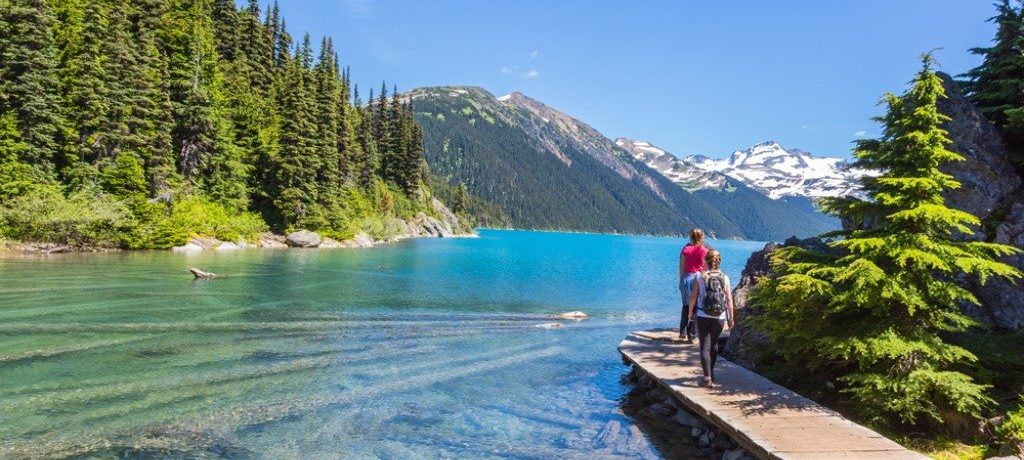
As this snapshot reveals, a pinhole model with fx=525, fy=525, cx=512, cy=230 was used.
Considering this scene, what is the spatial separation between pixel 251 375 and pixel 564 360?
8.83 meters

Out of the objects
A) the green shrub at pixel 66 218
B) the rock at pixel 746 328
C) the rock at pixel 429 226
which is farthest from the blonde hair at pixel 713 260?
the rock at pixel 429 226

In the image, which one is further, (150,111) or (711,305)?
(150,111)

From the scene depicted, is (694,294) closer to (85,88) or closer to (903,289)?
(903,289)

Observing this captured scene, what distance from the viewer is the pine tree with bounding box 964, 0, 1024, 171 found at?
43.5ft

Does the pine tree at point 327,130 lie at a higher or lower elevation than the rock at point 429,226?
higher

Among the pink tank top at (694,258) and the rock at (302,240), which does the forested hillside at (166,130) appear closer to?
the rock at (302,240)

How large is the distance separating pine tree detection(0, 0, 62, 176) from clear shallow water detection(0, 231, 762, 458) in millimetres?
18737

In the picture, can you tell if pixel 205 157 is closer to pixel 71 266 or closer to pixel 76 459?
pixel 71 266

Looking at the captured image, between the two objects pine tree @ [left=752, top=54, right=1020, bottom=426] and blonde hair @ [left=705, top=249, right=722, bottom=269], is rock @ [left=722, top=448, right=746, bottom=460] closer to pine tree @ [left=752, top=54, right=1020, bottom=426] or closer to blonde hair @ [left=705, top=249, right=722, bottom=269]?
pine tree @ [left=752, top=54, right=1020, bottom=426]

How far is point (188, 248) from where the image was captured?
46344mm

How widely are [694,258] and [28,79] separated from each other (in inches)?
1957

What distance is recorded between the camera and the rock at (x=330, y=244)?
62.4m

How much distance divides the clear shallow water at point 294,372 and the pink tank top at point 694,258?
3.68m

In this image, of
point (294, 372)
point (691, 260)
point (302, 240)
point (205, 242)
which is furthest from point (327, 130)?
point (691, 260)
